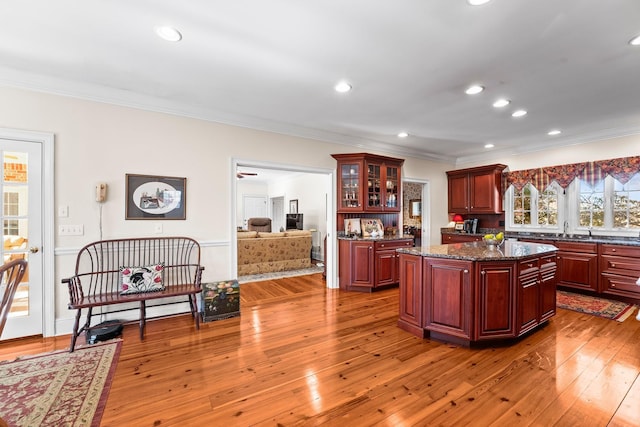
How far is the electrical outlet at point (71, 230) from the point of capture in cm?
303

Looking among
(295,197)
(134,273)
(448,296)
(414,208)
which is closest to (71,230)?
(134,273)

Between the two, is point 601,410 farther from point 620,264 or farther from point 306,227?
point 306,227

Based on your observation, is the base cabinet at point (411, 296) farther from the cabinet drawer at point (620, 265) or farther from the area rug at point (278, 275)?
the cabinet drawer at point (620, 265)

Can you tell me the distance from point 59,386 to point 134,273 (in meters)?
1.18

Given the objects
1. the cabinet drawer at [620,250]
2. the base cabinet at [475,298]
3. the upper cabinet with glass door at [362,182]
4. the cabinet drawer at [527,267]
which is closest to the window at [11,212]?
the upper cabinet with glass door at [362,182]

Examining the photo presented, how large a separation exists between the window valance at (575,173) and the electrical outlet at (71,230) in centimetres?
695

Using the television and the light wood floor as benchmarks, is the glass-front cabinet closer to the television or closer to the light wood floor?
the light wood floor

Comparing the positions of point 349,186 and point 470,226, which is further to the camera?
point 470,226

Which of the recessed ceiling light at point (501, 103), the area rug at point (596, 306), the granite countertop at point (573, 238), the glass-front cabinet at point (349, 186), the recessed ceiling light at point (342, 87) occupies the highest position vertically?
the recessed ceiling light at point (342, 87)

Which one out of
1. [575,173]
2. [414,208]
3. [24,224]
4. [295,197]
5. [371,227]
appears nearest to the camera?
[24,224]

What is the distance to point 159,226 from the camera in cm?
350

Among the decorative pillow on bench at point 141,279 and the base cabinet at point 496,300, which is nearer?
the base cabinet at point 496,300

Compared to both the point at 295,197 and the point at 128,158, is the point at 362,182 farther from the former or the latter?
the point at 295,197

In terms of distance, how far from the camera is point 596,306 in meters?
3.81
